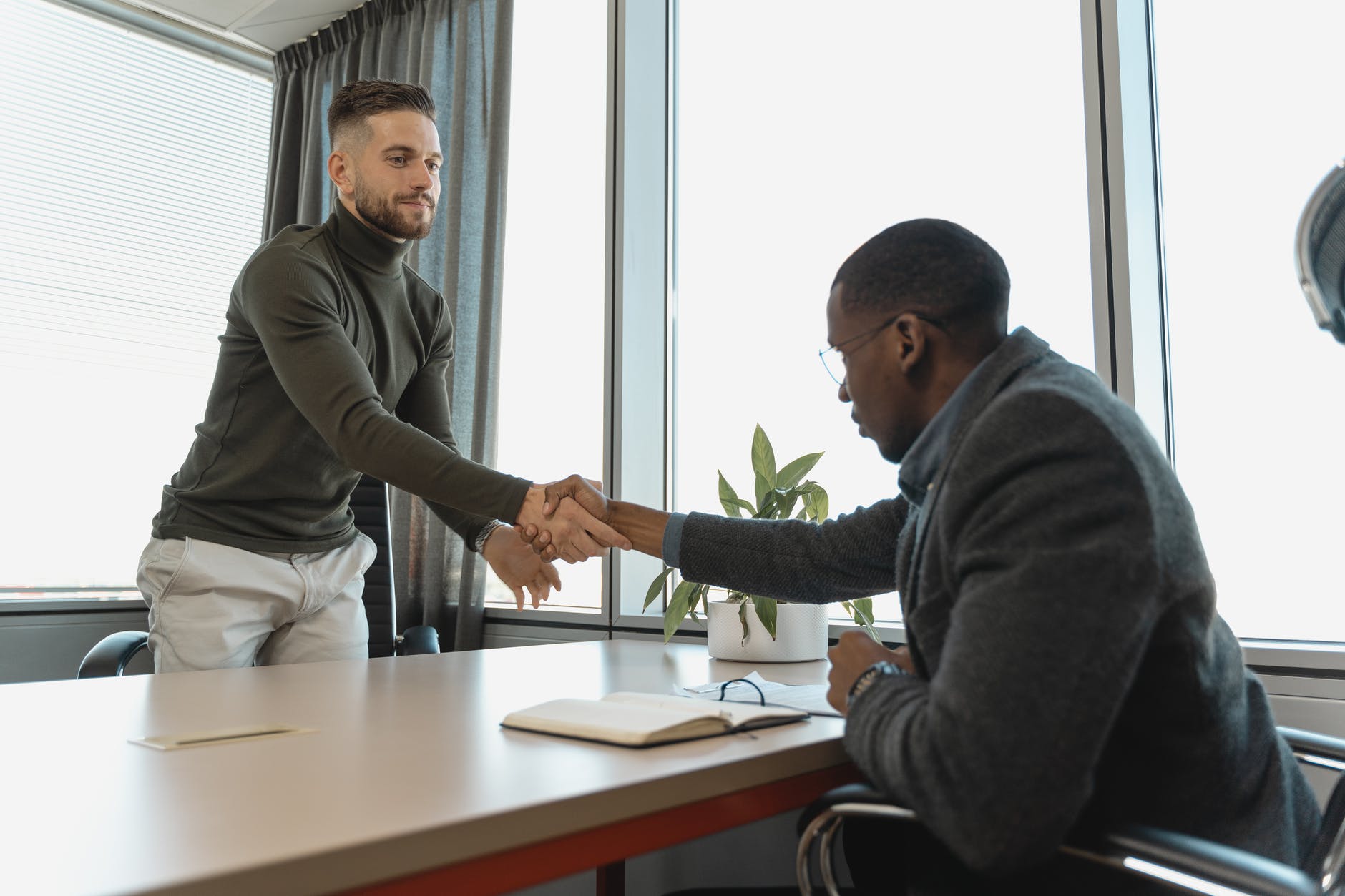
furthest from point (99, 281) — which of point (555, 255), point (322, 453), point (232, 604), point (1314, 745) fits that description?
point (1314, 745)

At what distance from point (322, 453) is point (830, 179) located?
5.04 ft

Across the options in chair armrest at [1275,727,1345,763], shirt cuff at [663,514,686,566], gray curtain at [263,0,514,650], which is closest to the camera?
chair armrest at [1275,727,1345,763]

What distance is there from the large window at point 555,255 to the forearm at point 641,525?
129 cm

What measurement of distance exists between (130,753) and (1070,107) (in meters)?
2.24

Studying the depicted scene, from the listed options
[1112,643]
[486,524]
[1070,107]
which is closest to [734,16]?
[1070,107]

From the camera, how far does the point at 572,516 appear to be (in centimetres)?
204

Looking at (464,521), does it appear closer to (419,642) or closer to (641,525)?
(419,642)

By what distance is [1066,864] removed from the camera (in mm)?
985

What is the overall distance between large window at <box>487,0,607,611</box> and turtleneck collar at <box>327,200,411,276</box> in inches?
42.7

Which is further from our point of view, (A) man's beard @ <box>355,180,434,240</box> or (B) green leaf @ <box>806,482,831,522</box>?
(A) man's beard @ <box>355,180,434,240</box>

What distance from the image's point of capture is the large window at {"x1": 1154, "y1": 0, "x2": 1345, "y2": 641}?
1.96 m

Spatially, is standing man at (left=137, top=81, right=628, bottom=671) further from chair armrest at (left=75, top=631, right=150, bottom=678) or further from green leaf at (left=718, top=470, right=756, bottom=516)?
green leaf at (left=718, top=470, right=756, bottom=516)

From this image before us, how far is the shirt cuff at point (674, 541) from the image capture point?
177cm

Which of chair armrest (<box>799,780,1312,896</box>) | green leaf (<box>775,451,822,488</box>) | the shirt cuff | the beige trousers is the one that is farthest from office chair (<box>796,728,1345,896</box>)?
the beige trousers
